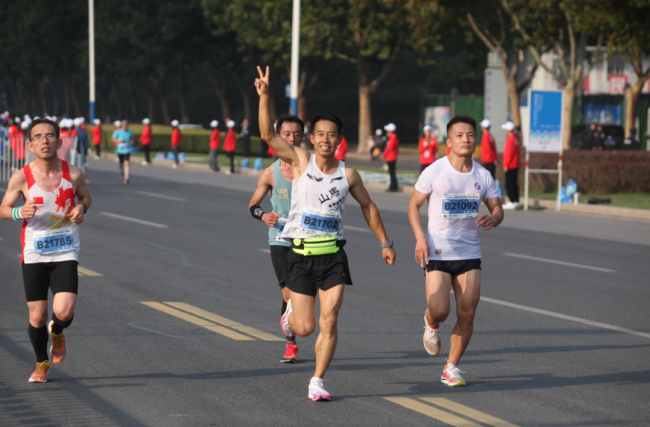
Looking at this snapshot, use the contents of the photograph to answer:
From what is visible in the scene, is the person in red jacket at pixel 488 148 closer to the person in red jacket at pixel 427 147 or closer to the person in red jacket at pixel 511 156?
the person in red jacket at pixel 511 156

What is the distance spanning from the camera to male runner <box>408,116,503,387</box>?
5883 mm

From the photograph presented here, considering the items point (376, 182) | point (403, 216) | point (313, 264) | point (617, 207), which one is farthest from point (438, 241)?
point (376, 182)

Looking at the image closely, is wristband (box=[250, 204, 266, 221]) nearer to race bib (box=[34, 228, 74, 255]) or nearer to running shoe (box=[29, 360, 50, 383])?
race bib (box=[34, 228, 74, 255])

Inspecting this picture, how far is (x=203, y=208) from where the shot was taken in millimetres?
18750

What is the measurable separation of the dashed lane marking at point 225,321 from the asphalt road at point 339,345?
26 mm

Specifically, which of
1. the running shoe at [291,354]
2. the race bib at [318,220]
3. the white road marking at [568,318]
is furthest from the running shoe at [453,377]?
the white road marking at [568,318]

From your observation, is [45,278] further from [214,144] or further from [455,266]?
[214,144]

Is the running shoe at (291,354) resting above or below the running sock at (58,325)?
below

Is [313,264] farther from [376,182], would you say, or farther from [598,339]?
[376,182]

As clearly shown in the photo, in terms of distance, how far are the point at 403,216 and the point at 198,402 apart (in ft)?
→ 43.7

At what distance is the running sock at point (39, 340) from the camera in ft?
19.1

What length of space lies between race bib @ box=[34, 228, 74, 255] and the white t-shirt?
2.43 meters

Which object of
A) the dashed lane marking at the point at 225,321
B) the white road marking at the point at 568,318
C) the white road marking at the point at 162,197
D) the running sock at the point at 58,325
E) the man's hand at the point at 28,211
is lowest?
the white road marking at the point at 568,318

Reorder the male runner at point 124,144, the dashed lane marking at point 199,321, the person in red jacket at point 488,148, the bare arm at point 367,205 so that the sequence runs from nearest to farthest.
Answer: the bare arm at point 367,205 → the dashed lane marking at point 199,321 → the person in red jacket at point 488,148 → the male runner at point 124,144
